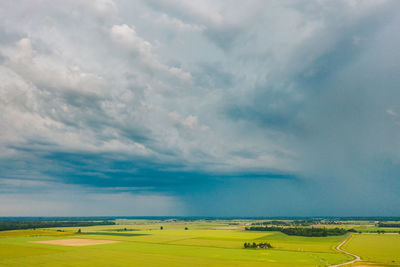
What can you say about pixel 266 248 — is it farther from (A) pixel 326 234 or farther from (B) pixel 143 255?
(A) pixel 326 234

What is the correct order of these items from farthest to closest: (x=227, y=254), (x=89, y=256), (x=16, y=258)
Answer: (x=227, y=254), (x=89, y=256), (x=16, y=258)

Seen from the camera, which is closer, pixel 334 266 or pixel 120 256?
pixel 334 266

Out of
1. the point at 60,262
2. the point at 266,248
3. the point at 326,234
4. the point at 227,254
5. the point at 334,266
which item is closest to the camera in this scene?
the point at 334,266

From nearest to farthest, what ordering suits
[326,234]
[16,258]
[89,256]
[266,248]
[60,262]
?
[60,262] < [16,258] < [89,256] < [266,248] < [326,234]

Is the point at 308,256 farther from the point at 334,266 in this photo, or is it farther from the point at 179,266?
the point at 179,266

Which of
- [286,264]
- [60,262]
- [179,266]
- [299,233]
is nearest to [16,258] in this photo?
[60,262]

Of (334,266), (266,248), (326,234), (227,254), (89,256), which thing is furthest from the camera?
(326,234)

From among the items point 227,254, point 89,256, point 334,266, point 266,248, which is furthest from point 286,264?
point 89,256

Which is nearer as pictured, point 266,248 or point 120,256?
point 120,256

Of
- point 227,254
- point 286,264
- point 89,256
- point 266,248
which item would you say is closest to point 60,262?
point 89,256
